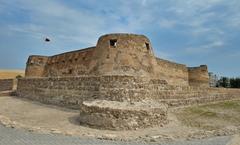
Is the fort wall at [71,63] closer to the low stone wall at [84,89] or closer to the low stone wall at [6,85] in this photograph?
the low stone wall at [6,85]

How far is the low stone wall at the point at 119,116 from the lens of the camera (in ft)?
24.8

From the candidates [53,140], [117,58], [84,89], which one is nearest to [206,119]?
[84,89]

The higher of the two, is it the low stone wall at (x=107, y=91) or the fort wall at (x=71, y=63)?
the fort wall at (x=71, y=63)

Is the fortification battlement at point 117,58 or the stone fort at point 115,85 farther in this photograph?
the fortification battlement at point 117,58

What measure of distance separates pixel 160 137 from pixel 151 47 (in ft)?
35.5

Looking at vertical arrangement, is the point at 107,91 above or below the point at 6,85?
below

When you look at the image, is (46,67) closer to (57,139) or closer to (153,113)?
(153,113)

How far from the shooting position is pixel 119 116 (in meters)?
7.57

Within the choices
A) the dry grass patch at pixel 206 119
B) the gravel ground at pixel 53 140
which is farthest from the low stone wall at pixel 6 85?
the gravel ground at pixel 53 140

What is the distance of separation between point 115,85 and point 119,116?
171 centimetres

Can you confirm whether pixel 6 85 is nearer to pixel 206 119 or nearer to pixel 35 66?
pixel 35 66

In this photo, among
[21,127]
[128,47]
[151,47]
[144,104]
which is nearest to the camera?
[21,127]

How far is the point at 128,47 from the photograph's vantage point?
563 inches

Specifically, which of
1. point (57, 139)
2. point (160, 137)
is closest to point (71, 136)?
point (57, 139)
